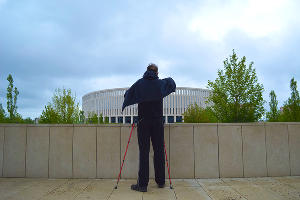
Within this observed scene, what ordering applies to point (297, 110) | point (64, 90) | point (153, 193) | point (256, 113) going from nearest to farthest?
1. point (153, 193)
2. point (256, 113)
3. point (297, 110)
4. point (64, 90)

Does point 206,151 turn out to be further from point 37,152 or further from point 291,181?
point 37,152

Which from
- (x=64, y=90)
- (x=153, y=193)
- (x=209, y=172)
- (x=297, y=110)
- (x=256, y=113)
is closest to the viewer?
(x=153, y=193)

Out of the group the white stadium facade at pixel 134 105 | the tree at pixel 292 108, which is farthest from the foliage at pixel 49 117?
the white stadium facade at pixel 134 105

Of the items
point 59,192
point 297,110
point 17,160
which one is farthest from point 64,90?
point 297,110

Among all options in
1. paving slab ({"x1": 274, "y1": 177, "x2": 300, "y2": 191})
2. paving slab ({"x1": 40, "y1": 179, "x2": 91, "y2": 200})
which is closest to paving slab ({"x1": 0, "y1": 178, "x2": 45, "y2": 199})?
paving slab ({"x1": 40, "y1": 179, "x2": 91, "y2": 200})

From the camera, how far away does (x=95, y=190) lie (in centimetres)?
420

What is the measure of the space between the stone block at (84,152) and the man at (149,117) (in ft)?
4.82

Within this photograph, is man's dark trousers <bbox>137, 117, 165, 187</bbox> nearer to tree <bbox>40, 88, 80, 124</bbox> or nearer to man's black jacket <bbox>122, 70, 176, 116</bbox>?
man's black jacket <bbox>122, 70, 176, 116</bbox>

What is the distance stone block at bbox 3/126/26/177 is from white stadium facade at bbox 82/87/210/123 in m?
48.8

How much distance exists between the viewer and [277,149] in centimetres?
538

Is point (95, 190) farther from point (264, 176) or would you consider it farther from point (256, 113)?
point (256, 113)

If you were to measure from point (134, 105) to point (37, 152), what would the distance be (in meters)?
51.2

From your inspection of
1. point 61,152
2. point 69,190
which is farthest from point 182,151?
point 61,152

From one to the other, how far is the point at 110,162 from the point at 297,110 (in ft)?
28.2
